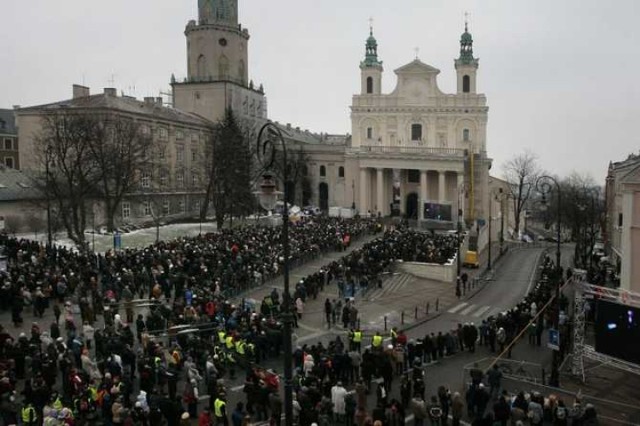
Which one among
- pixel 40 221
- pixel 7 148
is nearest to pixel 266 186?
pixel 40 221

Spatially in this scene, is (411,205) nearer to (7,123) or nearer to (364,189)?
(364,189)

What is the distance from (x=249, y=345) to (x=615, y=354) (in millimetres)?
10200

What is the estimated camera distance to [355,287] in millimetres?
30828

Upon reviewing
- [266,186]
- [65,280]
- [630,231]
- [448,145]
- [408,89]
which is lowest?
[65,280]

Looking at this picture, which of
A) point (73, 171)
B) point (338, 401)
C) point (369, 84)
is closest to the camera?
point (338, 401)

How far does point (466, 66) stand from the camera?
69000 millimetres

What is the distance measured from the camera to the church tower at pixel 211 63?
244ft

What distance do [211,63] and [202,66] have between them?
1371mm

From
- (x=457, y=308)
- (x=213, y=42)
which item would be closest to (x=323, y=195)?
(x=213, y=42)

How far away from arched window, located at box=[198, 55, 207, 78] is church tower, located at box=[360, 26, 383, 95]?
60.0 feet

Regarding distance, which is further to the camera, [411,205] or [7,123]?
[7,123]

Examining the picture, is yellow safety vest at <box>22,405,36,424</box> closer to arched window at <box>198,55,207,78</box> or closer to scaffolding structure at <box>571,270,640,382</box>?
scaffolding structure at <box>571,270,640,382</box>

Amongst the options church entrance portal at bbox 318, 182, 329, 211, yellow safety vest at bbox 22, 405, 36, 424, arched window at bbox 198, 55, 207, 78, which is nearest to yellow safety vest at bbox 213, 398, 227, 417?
yellow safety vest at bbox 22, 405, 36, 424

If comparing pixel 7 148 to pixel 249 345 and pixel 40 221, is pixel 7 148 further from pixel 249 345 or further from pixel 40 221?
pixel 249 345
